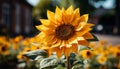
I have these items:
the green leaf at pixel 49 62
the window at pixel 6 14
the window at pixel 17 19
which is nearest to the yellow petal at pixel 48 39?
the green leaf at pixel 49 62

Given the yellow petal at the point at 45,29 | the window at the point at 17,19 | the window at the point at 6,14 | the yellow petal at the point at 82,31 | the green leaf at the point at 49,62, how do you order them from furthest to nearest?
the window at the point at 17,19 → the window at the point at 6,14 → the green leaf at the point at 49,62 → the yellow petal at the point at 45,29 → the yellow petal at the point at 82,31

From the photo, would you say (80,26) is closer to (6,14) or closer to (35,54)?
(35,54)

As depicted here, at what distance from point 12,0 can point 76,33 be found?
31.2 m

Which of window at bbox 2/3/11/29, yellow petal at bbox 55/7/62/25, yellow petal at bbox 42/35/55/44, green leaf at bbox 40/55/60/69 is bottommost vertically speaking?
green leaf at bbox 40/55/60/69

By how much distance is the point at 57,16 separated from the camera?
2291 millimetres

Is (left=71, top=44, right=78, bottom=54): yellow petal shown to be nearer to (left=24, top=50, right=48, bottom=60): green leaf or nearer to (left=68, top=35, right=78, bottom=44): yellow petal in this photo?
(left=68, top=35, right=78, bottom=44): yellow petal

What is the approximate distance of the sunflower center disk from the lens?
88.9 inches

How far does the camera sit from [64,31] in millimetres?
2264

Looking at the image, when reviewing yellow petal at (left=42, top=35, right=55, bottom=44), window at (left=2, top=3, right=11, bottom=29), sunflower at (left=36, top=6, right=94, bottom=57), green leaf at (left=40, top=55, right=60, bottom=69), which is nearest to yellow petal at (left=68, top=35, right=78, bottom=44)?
sunflower at (left=36, top=6, right=94, bottom=57)

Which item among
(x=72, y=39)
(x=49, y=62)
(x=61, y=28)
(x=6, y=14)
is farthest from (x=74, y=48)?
(x=6, y=14)

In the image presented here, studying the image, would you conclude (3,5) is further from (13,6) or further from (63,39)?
(63,39)

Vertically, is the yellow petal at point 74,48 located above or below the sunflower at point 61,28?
below

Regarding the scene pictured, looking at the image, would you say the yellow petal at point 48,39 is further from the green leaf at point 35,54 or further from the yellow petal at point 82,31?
the green leaf at point 35,54

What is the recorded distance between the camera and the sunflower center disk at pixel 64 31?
2.26 meters
